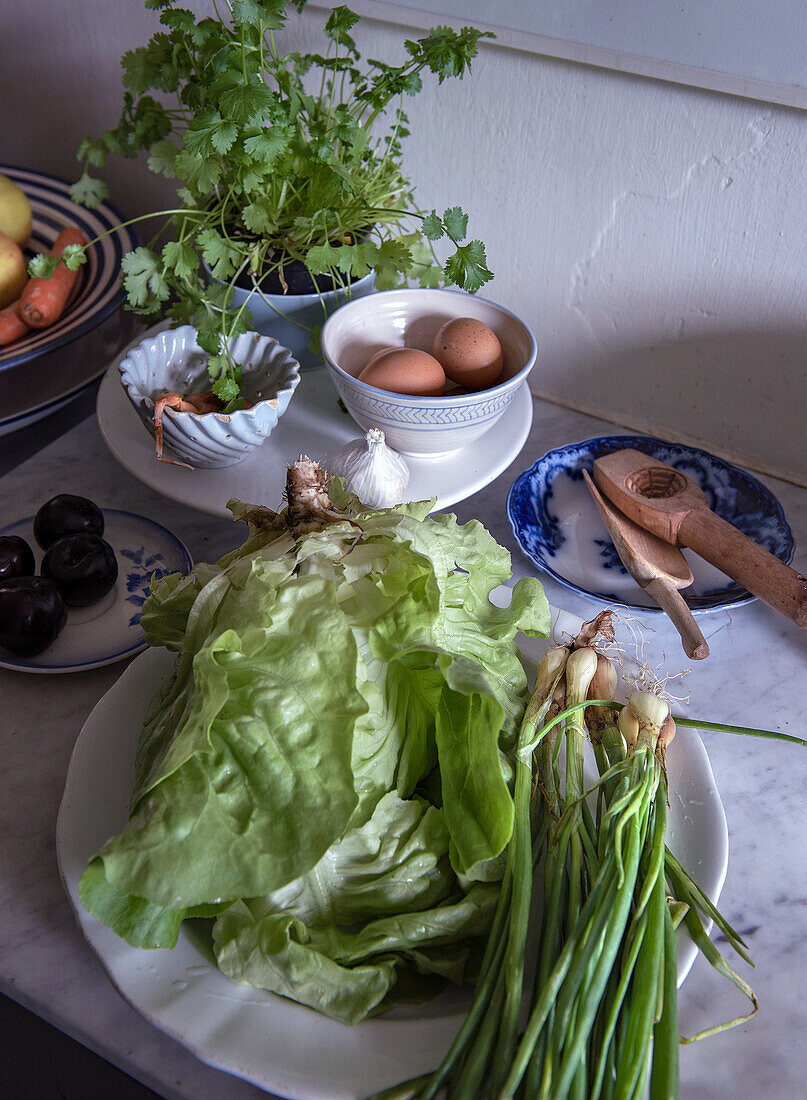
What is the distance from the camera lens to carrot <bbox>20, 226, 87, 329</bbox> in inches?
43.8

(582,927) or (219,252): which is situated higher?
(219,252)

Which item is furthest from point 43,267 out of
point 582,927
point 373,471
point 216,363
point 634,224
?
point 582,927

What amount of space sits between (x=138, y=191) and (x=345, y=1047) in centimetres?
122

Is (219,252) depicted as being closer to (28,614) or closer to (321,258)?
(321,258)

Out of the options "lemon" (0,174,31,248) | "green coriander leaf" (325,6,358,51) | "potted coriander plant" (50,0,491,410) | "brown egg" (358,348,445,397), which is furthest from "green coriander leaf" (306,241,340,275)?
"lemon" (0,174,31,248)

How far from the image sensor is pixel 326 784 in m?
0.51

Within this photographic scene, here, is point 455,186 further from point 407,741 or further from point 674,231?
point 407,741

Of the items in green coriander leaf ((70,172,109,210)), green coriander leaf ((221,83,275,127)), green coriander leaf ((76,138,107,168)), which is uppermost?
green coriander leaf ((221,83,275,127))

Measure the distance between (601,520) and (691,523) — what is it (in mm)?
109

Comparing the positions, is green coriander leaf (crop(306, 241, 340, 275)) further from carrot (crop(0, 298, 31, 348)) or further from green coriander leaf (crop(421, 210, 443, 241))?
carrot (crop(0, 298, 31, 348))

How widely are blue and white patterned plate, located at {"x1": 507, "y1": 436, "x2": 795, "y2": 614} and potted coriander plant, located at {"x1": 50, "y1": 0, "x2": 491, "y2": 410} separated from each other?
0.78 feet

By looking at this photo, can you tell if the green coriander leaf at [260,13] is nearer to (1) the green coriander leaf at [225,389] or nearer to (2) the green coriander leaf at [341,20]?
(2) the green coriander leaf at [341,20]

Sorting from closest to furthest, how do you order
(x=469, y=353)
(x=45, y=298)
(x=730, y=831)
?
(x=730, y=831)
(x=469, y=353)
(x=45, y=298)

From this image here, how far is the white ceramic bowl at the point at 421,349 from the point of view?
837mm
